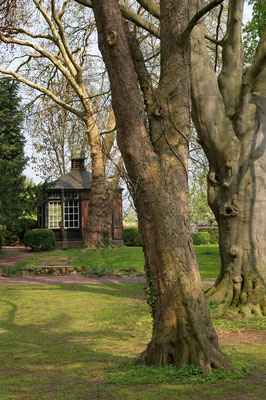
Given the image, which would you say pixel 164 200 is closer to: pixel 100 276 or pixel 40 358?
pixel 40 358

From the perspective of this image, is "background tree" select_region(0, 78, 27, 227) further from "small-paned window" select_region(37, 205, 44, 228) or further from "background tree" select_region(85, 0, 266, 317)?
"background tree" select_region(85, 0, 266, 317)

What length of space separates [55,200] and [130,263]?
14.0 metres

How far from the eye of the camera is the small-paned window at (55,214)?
31.3 m

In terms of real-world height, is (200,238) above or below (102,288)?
above

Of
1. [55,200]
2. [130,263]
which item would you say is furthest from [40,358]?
[55,200]

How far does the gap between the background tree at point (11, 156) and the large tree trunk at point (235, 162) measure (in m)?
13.1

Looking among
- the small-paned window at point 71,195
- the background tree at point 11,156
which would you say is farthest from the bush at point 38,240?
the small-paned window at point 71,195

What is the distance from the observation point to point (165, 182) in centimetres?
547

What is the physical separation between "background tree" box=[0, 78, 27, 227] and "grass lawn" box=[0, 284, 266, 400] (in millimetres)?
8652

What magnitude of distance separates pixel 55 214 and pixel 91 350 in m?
25.1

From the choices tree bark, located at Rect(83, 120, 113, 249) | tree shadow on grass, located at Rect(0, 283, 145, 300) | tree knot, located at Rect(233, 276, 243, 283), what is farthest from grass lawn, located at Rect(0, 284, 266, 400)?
tree bark, located at Rect(83, 120, 113, 249)

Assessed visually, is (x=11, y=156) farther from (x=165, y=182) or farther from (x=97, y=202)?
(x=165, y=182)

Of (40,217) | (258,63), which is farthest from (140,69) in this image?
(40,217)

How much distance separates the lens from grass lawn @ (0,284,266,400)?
15.0 feet
